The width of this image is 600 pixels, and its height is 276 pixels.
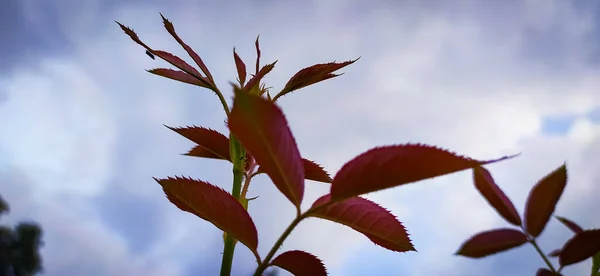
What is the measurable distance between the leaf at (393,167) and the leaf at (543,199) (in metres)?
0.07

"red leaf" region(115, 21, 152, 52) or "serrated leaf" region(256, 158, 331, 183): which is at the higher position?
"red leaf" region(115, 21, 152, 52)

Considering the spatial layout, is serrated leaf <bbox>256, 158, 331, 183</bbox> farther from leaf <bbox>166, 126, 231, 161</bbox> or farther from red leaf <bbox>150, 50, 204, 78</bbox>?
red leaf <bbox>150, 50, 204, 78</bbox>

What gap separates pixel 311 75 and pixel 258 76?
0.37ft

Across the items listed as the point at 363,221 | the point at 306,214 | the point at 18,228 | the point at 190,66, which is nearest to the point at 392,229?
the point at 363,221

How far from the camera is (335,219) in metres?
0.75

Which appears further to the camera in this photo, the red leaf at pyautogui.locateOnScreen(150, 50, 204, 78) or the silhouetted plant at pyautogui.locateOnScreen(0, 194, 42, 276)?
the silhouetted plant at pyautogui.locateOnScreen(0, 194, 42, 276)

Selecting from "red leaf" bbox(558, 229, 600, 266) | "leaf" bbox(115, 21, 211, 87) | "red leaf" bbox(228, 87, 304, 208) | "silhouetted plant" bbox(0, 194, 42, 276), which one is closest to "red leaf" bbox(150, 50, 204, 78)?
"leaf" bbox(115, 21, 211, 87)

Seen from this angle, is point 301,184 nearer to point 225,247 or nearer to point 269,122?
point 269,122

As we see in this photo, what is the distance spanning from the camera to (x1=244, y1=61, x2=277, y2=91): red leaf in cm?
99

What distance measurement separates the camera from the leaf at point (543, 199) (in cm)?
58

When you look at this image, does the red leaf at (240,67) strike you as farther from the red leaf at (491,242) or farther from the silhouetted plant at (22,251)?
the silhouetted plant at (22,251)

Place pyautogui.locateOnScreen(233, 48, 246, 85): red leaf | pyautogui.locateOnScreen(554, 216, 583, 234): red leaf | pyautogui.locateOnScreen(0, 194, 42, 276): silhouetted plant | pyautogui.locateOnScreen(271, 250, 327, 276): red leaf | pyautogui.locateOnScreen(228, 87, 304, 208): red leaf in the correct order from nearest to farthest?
pyautogui.locateOnScreen(228, 87, 304, 208): red leaf, pyautogui.locateOnScreen(554, 216, 583, 234): red leaf, pyautogui.locateOnScreen(271, 250, 327, 276): red leaf, pyautogui.locateOnScreen(233, 48, 246, 85): red leaf, pyautogui.locateOnScreen(0, 194, 42, 276): silhouetted plant

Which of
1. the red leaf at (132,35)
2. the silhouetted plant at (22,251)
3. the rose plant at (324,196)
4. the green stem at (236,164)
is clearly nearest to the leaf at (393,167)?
the rose plant at (324,196)

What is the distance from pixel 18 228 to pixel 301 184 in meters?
36.3
